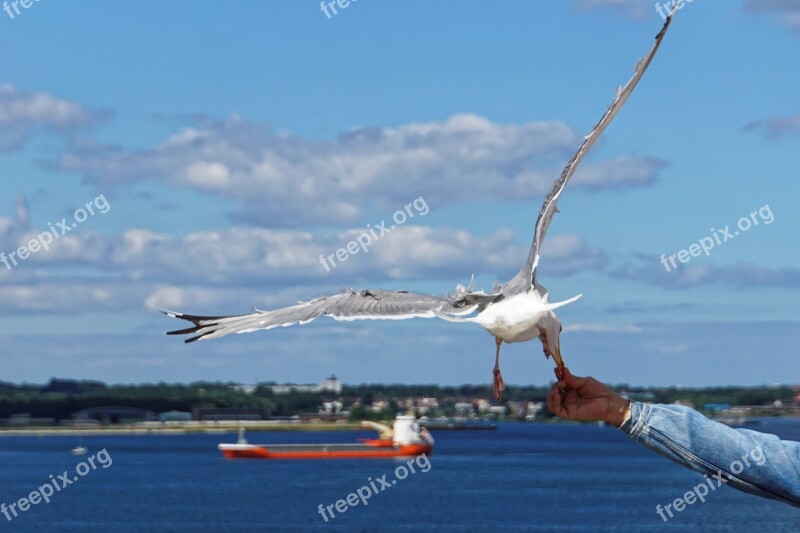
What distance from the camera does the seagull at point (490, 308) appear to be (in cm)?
346

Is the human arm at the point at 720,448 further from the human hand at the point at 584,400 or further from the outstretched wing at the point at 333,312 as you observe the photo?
the outstretched wing at the point at 333,312

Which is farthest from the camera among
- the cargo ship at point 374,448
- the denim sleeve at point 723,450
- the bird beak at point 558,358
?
the cargo ship at point 374,448

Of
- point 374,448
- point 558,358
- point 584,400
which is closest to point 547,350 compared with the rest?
point 558,358

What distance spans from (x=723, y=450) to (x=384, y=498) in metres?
88.1

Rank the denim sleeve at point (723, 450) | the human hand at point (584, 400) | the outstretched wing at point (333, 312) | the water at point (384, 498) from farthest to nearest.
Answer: the water at point (384, 498)
the outstretched wing at point (333, 312)
the human hand at point (584, 400)
the denim sleeve at point (723, 450)

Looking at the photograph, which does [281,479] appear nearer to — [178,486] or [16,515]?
[178,486]

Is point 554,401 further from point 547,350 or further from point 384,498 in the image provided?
point 384,498

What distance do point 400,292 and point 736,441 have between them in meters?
1.93

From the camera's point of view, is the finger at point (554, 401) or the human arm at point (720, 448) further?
the finger at point (554, 401)

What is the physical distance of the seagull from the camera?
3.46m

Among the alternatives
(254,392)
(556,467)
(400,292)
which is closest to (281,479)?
(556,467)

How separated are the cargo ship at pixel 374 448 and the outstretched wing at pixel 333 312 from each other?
10458cm

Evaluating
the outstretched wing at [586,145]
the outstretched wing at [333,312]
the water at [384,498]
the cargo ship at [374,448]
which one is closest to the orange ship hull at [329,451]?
the cargo ship at [374,448]

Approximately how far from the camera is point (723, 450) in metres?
3.06
